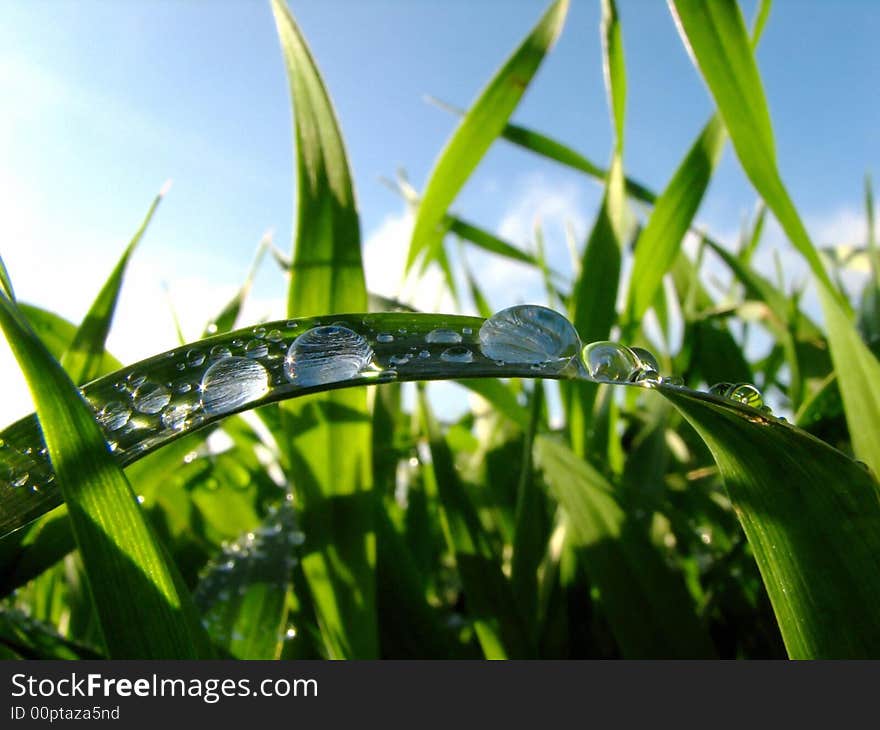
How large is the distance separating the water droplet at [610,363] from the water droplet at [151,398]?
163 millimetres

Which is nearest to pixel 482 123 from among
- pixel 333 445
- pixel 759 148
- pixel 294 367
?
pixel 759 148

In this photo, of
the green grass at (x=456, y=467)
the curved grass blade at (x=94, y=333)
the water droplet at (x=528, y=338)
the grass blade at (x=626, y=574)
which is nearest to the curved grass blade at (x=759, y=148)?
the green grass at (x=456, y=467)

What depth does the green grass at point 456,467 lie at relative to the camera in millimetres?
262

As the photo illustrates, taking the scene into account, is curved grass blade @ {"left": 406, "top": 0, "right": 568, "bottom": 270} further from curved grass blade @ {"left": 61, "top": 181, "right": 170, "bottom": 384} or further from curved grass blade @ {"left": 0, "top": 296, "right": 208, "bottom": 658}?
curved grass blade @ {"left": 0, "top": 296, "right": 208, "bottom": 658}

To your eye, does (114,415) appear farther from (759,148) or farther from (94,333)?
(759,148)

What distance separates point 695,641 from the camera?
45 centimetres

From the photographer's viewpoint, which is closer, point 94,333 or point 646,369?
point 646,369

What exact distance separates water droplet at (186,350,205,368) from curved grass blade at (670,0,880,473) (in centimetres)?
39

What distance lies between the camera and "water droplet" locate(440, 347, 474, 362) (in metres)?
0.26

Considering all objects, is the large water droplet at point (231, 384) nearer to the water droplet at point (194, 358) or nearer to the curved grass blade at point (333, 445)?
the water droplet at point (194, 358)

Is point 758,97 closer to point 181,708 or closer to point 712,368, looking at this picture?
point 712,368

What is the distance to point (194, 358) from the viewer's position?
0.91 feet

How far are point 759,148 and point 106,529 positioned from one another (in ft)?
1.80

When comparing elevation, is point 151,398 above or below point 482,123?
below
